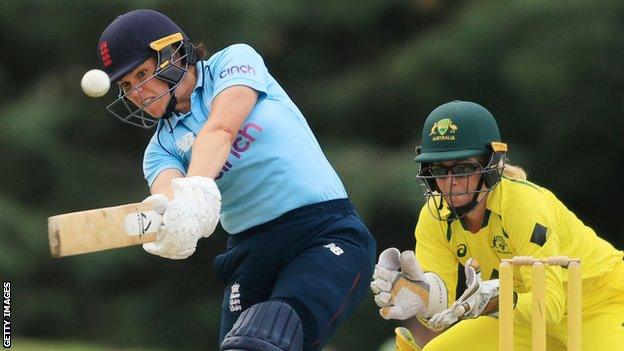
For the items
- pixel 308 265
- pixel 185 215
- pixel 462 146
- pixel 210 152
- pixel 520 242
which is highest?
pixel 210 152

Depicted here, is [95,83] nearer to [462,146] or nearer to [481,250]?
[462,146]

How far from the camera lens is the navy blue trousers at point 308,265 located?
13.0 feet

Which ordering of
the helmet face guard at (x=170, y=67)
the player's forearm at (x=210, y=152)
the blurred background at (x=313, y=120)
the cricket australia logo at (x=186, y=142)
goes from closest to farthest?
the player's forearm at (x=210, y=152)
the helmet face guard at (x=170, y=67)
the cricket australia logo at (x=186, y=142)
the blurred background at (x=313, y=120)

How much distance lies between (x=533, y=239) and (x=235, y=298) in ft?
3.09

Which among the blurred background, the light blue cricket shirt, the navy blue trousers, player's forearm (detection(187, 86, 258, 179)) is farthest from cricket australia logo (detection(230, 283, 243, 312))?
the blurred background

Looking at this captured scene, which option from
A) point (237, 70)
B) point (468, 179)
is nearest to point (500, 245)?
point (468, 179)

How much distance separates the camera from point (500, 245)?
4.62m

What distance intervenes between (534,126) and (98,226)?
7121 mm

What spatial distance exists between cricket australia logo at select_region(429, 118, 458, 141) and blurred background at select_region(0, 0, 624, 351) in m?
5.16

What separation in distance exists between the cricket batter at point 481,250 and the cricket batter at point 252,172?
409 millimetres

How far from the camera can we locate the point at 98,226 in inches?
139


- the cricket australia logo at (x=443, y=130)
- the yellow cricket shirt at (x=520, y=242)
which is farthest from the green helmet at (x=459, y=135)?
the yellow cricket shirt at (x=520, y=242)

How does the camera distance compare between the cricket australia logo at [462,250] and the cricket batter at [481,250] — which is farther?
the cricket australia logo at [462,250]

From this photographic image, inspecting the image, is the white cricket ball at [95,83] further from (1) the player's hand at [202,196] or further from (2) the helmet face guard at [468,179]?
(2) the helmet face guard at [468,179]
